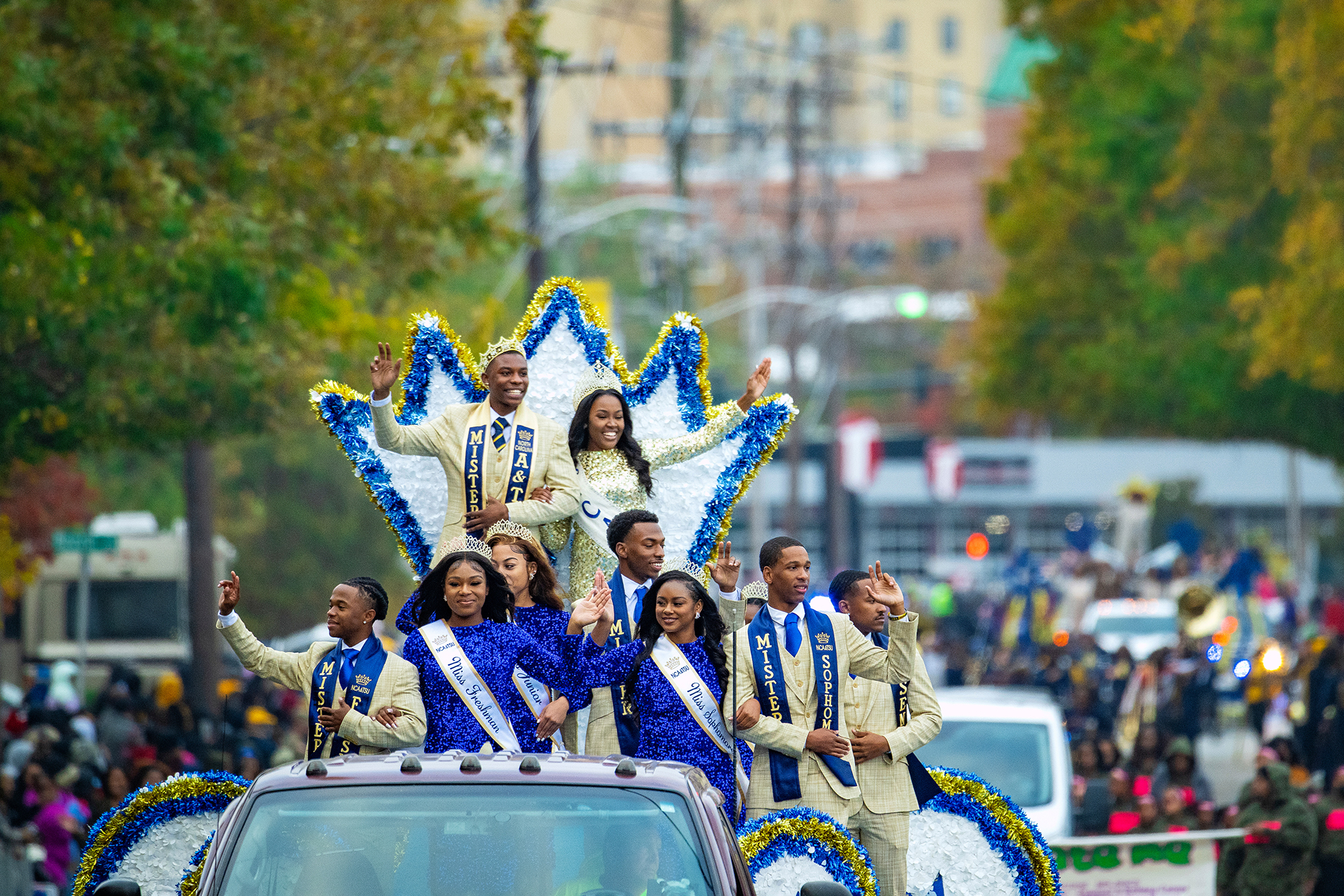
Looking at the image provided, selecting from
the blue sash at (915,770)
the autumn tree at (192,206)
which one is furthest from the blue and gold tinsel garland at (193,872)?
the autumn tree at (192,206)

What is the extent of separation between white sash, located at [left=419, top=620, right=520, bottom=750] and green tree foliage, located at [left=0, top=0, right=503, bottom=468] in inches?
224

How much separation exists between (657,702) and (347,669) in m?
1.11

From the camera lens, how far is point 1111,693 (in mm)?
24812

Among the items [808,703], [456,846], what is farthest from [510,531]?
[456,846]

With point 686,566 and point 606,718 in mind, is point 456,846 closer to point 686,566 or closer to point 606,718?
point 606,718

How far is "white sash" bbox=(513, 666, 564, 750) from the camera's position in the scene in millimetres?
7406

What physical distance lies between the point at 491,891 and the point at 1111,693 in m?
20.2

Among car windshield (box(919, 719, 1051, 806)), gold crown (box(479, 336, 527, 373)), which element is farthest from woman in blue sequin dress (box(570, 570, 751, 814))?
car windshield (box(919, 719, 1051, 806))

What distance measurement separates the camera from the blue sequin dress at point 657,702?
→ 24.3ft

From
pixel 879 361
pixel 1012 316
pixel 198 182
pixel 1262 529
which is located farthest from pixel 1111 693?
pixel 879 361

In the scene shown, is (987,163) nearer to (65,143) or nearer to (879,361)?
(879,361)

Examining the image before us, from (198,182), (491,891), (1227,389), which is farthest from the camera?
(1227,389)

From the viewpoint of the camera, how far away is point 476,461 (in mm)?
9016

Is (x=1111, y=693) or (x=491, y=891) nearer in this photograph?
(x=491, y=891)
